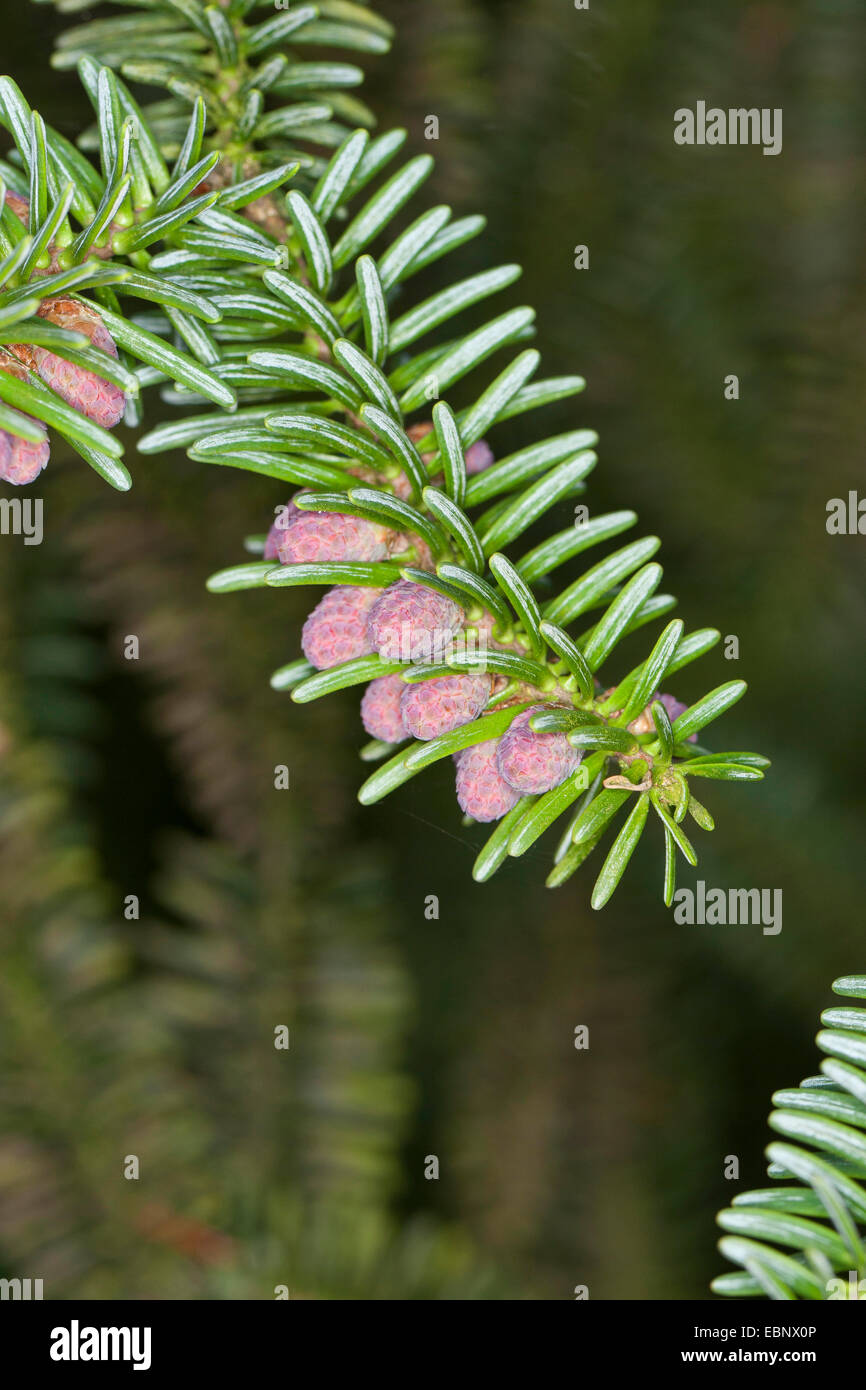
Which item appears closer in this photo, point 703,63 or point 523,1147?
point 703,63

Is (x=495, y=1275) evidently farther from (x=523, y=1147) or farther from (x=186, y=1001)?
(x=186, y=1001)

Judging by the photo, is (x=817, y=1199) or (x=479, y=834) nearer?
(x=817, y=1199)

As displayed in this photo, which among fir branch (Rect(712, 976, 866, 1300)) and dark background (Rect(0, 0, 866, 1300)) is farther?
dark background (Rect(0, 0, 866, 1300))

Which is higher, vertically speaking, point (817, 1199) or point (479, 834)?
point (479, 834)

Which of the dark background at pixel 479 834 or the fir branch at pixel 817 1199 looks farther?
the dark background at pixel 479 834

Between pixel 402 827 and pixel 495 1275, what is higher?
pixel 402 827

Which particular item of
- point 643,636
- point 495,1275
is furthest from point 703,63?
point 495,1275
